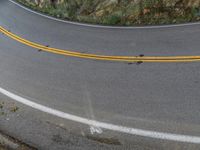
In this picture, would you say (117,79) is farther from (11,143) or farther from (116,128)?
(11,143)

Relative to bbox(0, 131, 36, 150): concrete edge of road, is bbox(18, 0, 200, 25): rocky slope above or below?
below

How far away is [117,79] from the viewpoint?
824 cm

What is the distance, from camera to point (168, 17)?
11766 mm

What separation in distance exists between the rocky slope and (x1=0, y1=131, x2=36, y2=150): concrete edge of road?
7.31m

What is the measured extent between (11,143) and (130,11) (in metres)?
8.07

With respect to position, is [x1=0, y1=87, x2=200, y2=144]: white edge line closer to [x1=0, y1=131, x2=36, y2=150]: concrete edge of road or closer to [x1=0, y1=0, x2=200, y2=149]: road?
[x1=0, y1=0, x2=200, y2=149]: road

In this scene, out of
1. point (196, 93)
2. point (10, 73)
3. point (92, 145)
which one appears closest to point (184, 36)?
point (196, 93)

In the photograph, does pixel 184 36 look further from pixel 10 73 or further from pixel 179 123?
pixel 10 73

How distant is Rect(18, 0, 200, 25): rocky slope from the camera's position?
38.1 feet

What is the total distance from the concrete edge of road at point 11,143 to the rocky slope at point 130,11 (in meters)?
7.31

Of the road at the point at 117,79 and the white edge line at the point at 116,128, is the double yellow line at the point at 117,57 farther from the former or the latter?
the white edge line at the point at 116,128

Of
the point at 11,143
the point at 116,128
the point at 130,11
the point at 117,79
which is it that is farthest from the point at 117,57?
the point at 11,143

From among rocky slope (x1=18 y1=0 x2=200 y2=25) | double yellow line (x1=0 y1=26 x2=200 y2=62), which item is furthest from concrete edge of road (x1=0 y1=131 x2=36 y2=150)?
rocky slope (x1=18 y1=0 x2=200 y2=25)

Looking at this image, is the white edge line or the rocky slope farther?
the rocky slope
